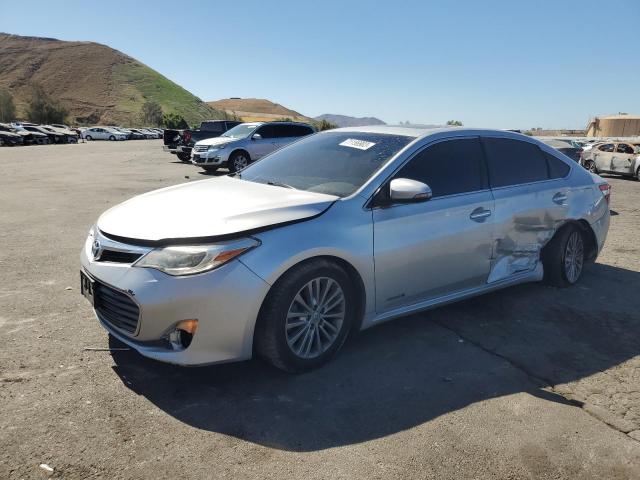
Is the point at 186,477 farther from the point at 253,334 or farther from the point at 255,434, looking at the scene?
the point at 253,334

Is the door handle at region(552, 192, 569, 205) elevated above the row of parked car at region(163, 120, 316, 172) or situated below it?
below

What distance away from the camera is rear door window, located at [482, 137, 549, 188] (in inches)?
179

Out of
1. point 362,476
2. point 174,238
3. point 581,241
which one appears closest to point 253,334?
point 174,238

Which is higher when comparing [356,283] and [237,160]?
[237,160]

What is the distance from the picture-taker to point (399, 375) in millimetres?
3404

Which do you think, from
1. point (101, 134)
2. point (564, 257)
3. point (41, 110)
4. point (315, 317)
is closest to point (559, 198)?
point (564, 257)

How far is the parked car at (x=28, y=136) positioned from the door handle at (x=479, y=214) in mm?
45688

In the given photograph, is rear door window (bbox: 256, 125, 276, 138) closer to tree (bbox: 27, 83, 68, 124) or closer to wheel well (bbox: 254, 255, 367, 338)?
wheel well (bbox: 254, 255, 367, 338)

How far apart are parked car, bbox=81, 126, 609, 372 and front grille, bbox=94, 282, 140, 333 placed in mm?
13

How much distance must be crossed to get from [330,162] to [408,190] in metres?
0.89

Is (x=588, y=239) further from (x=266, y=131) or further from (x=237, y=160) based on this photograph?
(x=266, y=131)

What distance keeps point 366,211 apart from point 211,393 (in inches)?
62.1

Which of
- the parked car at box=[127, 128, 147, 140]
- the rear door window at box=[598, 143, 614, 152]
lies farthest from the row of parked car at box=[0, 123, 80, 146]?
the rear door window at box=[598, 143, 614, 152]

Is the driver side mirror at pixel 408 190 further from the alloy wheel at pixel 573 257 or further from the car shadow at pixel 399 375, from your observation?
the alloy wheel at pixel 573 257
